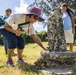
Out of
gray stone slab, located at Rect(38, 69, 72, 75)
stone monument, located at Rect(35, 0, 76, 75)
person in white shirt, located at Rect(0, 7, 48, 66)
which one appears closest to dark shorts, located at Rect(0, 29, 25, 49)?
person in white shirt, located at Rect(0, 7, 48, 66)

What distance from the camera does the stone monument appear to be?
591 centimetres

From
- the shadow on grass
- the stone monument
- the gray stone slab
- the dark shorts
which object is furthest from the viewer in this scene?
the dark shorts

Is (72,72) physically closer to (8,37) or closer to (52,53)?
(52,53)

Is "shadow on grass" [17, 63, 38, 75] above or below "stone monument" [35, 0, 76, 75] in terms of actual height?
below

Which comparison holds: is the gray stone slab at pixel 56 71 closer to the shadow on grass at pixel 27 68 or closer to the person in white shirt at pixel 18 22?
the shadow on grass at pixel 27 68

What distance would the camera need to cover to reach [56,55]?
604 cm

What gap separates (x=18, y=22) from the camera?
6336 millimetres

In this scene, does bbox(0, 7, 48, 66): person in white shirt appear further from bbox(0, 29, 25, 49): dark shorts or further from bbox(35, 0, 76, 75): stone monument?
bbox(35, 0, 76, 75): stone monument

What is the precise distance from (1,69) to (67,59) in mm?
1627

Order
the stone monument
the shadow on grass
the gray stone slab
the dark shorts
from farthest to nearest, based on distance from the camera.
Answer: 1. the dark shorts
2. the shadow on grass
3. the stone monument
4. the gray stone slab

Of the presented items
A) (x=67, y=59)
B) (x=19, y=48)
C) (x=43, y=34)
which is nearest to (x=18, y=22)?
(x=19, y=48)

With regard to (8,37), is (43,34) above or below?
below

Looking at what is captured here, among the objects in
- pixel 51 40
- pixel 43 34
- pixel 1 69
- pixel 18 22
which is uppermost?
pixel 18 22

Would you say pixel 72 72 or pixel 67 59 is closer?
pixel 72 72
